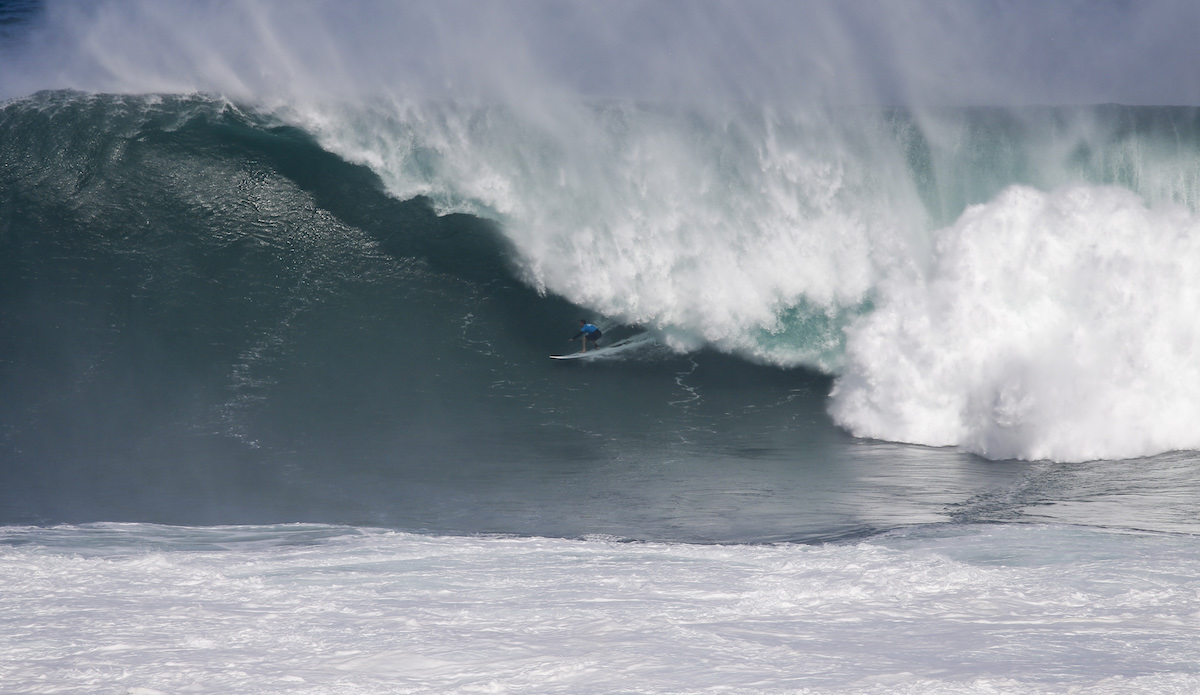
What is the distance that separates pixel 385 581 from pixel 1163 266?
7881 millimetres

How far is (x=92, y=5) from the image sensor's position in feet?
42.2

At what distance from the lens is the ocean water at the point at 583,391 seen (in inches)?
155

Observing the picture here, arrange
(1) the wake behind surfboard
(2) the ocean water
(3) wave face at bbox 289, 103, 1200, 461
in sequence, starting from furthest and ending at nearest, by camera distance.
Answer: (1) the wake behind surfboard → (3) wave face at bbox 289, 103, 1200, 461 → (2) the ocean water

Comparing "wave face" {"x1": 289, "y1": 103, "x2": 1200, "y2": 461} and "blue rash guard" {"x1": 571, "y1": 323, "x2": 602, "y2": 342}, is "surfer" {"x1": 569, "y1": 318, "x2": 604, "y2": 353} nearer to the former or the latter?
"blue rash guard" {"x1": 571, "y1": 323, "x2": 602, "y2": 342}

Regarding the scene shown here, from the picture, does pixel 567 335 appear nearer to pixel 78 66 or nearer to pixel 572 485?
pixel 572 485

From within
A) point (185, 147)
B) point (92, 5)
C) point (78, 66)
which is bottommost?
point (185, 147)

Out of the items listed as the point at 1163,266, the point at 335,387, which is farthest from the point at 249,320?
the point at 1163,266

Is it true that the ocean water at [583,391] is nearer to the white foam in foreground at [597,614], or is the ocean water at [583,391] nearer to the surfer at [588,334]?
the white foam in foreground at [597,614]

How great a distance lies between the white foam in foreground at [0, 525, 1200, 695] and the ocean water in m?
0.03

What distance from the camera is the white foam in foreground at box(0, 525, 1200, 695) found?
346 cm

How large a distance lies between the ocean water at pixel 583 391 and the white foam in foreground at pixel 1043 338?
3 cm

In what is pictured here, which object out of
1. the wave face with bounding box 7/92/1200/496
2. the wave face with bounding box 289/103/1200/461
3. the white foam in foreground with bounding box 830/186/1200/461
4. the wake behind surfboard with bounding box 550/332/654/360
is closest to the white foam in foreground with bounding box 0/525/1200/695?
the wave face with bounding box 7/92/1200/496

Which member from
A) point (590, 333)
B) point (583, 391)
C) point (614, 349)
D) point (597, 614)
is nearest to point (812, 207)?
point (614, 349)

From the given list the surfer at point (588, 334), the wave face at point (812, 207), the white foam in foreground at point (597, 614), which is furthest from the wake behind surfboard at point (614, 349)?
the white foam in foreground at point (597, 614)
